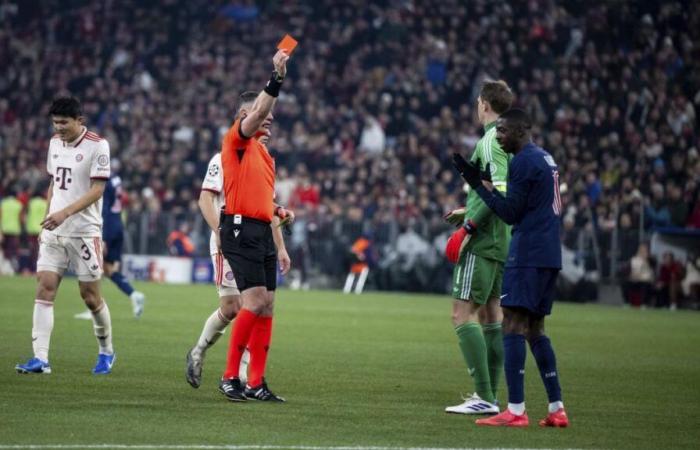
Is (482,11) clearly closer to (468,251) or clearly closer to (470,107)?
(470,107)

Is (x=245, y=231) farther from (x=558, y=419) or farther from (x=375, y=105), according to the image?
(x=375, y=105)

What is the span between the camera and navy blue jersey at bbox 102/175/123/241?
1902cm

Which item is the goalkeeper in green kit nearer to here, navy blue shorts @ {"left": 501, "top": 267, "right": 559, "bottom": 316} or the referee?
navy blue shorts @ {"left": 501, "top": 267, "right": 559, "bottom": 316}

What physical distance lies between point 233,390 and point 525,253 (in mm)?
2680

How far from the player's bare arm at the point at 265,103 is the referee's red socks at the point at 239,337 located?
1.45m

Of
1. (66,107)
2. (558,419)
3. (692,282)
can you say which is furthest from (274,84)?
(692,282)

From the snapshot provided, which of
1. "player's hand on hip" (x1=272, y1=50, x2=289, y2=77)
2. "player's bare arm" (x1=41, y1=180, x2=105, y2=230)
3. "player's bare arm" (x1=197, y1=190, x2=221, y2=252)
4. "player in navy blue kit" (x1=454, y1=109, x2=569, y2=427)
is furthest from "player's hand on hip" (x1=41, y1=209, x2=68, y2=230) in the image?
"player in navy blue kit" (x1=454, y1=109, x2=569, y2=427)

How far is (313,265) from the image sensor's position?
35.7m

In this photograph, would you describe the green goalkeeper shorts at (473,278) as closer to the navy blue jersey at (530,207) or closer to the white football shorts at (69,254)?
the navy blue jersey at (530,207)

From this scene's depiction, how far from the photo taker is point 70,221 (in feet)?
40.5

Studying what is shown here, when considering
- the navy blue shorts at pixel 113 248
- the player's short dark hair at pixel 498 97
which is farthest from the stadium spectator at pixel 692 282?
the player's short dark hair at pixel 498 97

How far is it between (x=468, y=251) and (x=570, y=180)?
21678 millimetres

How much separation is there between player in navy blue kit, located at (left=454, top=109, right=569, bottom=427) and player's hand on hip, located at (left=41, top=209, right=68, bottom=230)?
4088mm

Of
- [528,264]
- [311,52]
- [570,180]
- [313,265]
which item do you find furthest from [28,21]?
[528,264]
